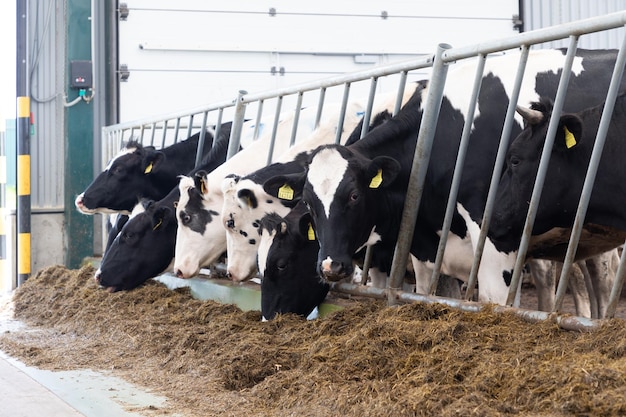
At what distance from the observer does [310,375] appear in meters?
4.10

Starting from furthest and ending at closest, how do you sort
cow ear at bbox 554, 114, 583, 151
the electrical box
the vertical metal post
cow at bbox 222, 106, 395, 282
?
the electrical box < the vertical metal post < cow at bbox 222, 106, 395, 282 < cow ear at bbox 554, 114, 583, 151

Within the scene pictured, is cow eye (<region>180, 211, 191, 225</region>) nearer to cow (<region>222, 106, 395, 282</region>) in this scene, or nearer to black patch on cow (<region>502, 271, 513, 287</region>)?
cow (<region>222, 106, 395, 282</region>)

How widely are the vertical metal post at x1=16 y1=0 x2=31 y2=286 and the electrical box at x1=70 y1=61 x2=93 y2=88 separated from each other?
1.85 feet

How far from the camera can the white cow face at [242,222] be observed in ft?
20.3

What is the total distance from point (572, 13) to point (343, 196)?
21.8ft

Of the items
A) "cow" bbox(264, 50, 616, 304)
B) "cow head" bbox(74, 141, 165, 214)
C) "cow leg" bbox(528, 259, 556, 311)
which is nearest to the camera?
"cow" bbox(264, 50, 616, 304)

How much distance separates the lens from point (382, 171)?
512cm

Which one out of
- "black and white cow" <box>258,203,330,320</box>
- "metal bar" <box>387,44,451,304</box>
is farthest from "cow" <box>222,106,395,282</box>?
"metal bar" <box>387,44,451,304</box>

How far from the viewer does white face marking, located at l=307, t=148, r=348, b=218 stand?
4.95 meters

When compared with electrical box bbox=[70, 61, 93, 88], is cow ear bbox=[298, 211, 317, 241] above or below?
below

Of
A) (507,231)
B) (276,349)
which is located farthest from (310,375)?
(507,231)

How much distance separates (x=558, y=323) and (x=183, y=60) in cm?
733

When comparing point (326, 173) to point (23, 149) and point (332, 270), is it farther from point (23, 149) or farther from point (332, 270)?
point (23, 149)

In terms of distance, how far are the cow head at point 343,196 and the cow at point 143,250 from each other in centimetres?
275
